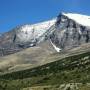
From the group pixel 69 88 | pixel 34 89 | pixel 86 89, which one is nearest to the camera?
pixel 86 89

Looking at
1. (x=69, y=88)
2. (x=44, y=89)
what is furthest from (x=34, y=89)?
(x=69, y=88)

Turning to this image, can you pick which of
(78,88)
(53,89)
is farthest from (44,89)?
(78,88)

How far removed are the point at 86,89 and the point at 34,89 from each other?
35.2 m

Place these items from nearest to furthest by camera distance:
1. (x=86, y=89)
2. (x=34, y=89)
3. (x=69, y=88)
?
(x=86, y=89), (x=69, y=88), (x=34, y=89)

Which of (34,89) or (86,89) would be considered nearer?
(86,89)

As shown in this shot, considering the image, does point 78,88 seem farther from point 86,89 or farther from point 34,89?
point 34,89

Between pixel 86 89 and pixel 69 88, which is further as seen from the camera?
pixel 69 88

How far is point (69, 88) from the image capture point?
163 metres

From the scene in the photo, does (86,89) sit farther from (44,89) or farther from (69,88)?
(44,89)

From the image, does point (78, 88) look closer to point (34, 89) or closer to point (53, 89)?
point (53, 89)

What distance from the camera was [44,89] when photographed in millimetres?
172000

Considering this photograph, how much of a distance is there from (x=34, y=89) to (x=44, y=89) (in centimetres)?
662

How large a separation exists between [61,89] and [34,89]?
15.3 m

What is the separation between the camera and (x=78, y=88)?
520 ft
